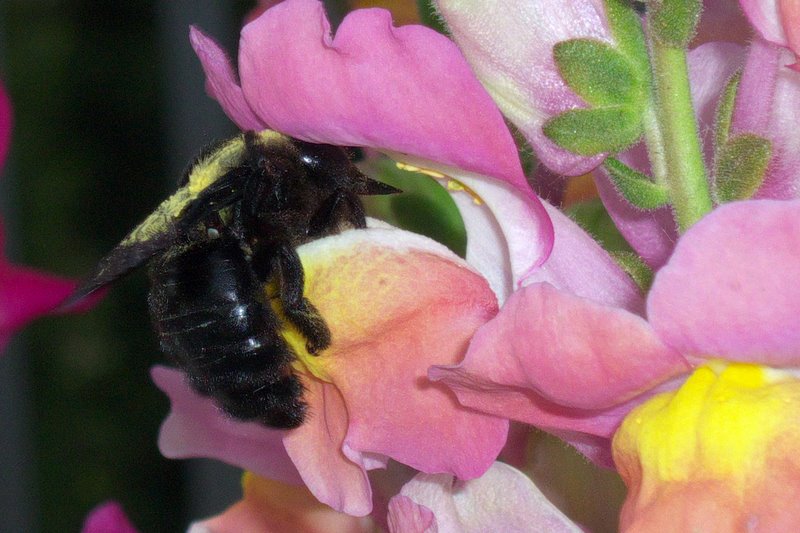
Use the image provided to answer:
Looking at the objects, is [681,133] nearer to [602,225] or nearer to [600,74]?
[600,74]

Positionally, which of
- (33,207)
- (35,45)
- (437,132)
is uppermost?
(437,132)

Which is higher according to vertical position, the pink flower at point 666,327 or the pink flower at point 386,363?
the pink flower at point 666,327

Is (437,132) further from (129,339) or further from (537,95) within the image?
(129,339)

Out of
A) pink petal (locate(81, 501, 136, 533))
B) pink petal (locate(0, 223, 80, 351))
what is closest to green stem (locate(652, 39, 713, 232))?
pink petal (locate(81, 501, 136, 533))

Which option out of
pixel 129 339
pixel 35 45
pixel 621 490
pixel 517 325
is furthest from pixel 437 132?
pixel 35 45

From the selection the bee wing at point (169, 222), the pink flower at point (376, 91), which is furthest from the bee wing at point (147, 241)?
the pink flower at point (376, 91)

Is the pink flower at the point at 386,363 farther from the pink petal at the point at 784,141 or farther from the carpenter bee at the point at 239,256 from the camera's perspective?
the pink petal at the point at 784,141
